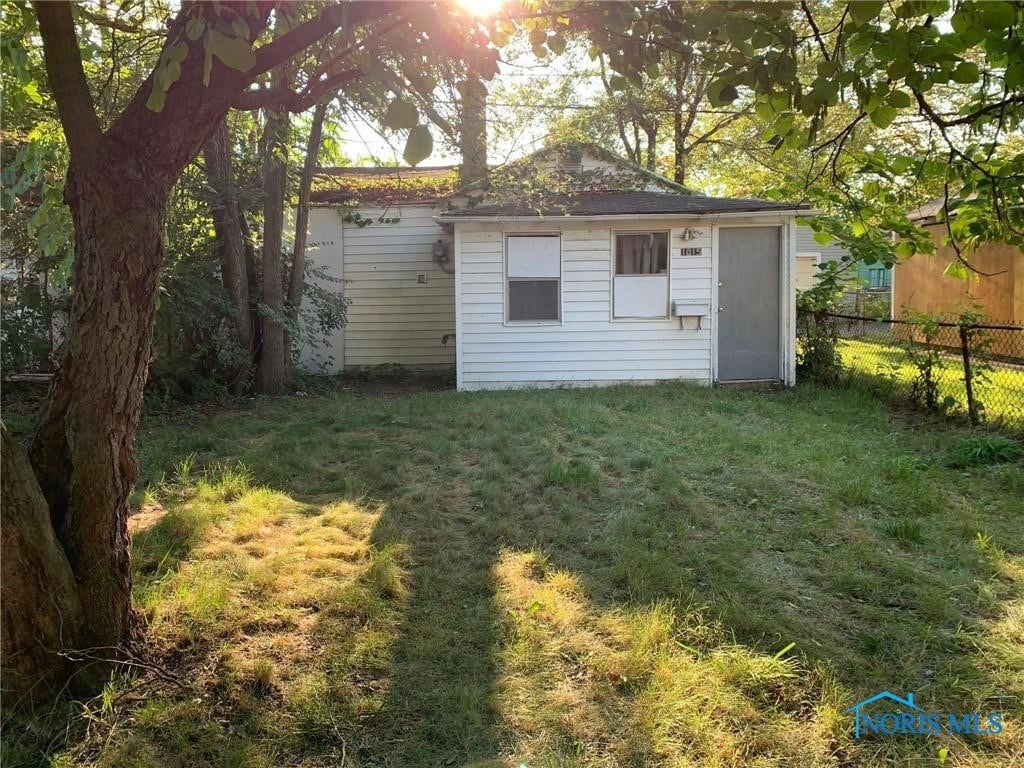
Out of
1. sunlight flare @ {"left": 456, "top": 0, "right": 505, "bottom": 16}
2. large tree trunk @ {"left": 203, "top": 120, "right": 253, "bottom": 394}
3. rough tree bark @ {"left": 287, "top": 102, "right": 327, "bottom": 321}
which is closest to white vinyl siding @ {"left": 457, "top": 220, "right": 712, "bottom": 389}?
rough tree bark @ {"left": 287, "top": 102, "right": 327, "bottom": 321}

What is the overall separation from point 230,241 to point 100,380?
682 cm

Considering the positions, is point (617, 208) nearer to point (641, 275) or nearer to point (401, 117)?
point (641, 275)

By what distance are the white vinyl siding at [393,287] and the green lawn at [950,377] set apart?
677 centimetres

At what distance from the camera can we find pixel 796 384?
9.34m

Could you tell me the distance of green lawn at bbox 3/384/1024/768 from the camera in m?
2.25

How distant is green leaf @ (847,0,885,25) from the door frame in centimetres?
758

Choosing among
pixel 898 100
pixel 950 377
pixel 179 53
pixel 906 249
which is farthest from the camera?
pixel 950 377

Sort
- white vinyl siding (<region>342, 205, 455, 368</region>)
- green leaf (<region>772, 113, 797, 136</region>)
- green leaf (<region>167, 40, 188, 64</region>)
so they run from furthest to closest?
white vinyl siding (<region>342, 205, 455, 368</region>) < green leaf (<region>772, 113, 797, 136</region>) < green leaf (<region>167, 40, 188, 64</region>)

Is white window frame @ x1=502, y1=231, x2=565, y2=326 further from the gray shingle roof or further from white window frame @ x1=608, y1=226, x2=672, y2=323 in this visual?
white window frame @ x1=608, y1=226, x2=672, y2=323

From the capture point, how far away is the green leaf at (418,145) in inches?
59.7

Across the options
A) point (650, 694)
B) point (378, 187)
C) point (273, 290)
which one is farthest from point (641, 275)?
point (650, 694)

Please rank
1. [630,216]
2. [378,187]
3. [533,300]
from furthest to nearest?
[378,187], [533,300], [630,216]

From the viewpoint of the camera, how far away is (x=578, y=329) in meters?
9.46

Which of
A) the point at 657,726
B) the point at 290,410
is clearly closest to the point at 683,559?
the point at 657,726
